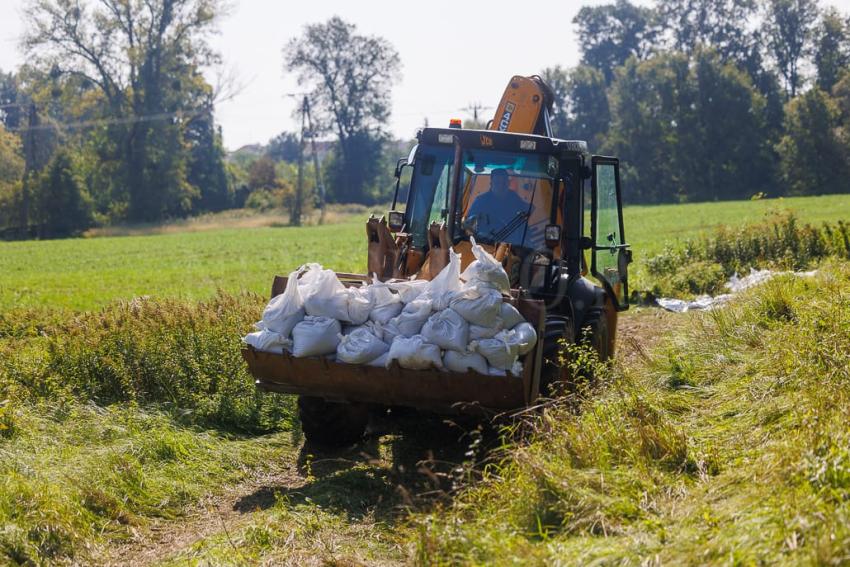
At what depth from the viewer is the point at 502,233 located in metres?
8.41

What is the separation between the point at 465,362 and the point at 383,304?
0.84 metres

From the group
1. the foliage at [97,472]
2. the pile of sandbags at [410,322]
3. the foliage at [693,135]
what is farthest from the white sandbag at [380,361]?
the foliage at [693,135]

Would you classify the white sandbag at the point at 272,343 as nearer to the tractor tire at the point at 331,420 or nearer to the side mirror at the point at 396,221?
the tractor tire at the point at 331,420

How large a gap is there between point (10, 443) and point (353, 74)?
78522 millimetres

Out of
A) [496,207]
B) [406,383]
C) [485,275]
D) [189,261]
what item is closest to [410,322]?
[406,383]

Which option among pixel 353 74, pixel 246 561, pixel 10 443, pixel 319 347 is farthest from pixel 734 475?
pixel 353 74

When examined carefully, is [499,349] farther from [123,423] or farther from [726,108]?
[726,108]

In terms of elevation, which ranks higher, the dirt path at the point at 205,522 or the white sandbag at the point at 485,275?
the white sandbag at the point at 485,275

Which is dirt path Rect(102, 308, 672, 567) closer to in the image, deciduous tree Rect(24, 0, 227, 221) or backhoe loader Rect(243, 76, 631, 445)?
backhoe loader Rect(243, 76, 631, 445)

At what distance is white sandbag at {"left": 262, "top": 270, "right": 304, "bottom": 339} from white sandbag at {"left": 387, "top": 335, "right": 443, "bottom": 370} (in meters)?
0.86

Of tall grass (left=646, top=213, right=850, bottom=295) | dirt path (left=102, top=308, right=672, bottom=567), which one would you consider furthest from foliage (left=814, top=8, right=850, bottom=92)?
dirt path (left=102, top=308, right=672, bottom=567)

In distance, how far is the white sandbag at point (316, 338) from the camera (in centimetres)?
690

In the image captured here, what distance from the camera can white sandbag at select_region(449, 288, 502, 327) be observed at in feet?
21.9

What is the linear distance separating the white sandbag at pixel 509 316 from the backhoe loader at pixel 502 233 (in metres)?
0.27
